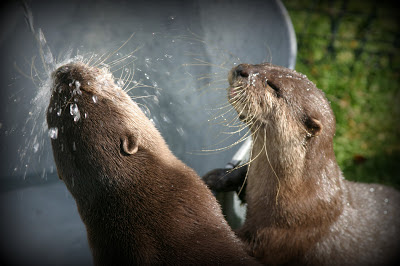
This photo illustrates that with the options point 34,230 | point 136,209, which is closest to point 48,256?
point 34,230

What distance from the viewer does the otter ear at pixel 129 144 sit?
1.78m

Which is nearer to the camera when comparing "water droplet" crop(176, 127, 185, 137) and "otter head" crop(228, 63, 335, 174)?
"otter head" crop(228, 63, 335, 174)

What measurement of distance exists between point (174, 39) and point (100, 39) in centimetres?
46

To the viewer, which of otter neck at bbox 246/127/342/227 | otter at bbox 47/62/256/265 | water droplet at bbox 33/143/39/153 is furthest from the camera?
water droplet at bbox 33/143/39/153

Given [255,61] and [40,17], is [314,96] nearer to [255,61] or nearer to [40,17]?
[255,61]

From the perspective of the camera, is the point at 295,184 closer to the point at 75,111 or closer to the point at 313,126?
the point at 313,126

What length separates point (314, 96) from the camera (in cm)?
203

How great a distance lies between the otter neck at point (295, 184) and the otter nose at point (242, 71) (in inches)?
13.0

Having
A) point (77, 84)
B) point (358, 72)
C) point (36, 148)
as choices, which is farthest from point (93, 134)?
point (358, 72)

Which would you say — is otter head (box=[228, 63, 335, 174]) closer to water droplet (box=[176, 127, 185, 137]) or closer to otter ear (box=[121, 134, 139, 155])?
otter ear (box=[121, 134, 139, 155])

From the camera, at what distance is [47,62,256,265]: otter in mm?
1716

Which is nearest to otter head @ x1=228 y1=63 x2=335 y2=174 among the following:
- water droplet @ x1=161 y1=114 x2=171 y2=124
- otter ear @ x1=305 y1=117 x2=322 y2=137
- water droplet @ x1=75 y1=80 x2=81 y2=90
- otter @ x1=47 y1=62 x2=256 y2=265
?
otter ear @ x1=305 y1=117 x2=322 y2=137

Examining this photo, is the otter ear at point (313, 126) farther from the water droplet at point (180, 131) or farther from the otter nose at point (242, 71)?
the water droplet at point (180, 131)

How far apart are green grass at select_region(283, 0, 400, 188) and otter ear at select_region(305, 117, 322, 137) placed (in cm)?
172
